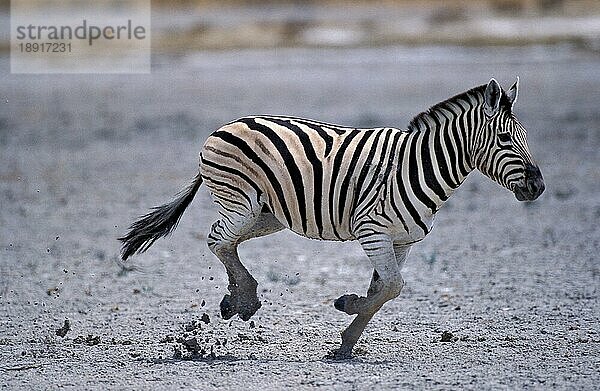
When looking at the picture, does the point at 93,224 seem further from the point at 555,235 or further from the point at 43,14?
the point at 43,14

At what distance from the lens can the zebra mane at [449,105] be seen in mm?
7109

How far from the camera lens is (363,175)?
283 inches

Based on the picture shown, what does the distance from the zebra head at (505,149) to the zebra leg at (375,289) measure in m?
0.82

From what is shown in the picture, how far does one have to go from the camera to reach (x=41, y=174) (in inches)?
621

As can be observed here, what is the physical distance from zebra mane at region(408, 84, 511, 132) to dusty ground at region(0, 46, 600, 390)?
149cm

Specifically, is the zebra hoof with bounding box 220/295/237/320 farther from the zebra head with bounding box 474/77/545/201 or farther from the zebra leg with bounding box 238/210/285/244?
the zebra head with bounding box 474/77/545/201

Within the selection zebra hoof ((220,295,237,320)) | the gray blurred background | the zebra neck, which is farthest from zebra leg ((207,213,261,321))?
the zebra neck

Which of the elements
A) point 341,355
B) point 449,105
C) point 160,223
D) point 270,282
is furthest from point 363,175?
point 270,282

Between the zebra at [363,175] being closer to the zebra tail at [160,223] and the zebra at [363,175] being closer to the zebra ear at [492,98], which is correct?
the zebra ear at [492,98]

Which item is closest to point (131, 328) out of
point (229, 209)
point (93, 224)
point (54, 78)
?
point (229, 209)

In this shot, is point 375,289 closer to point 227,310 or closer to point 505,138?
point 227,310

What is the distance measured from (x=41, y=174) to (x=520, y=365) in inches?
399

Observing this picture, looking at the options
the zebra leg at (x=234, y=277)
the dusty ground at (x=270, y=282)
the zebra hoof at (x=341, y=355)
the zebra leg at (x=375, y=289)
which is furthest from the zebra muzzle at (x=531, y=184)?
the zebra leg at (x=234, y=277)

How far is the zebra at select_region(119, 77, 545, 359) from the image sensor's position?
7.04 m
